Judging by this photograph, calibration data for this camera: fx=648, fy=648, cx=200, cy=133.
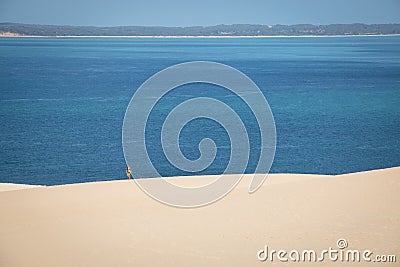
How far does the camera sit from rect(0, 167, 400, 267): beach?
45.6ft

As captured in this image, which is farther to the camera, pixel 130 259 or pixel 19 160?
pixel 19 160

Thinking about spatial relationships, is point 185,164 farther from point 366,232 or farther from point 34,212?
point 366,232

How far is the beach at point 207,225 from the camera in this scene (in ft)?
45.6

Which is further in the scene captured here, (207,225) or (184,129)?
(184,129)

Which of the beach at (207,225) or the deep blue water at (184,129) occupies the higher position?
the deep blue water at (184,129)

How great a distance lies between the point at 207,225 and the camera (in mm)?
15766

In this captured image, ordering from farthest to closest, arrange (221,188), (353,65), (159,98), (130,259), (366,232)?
(353,65) < (159,98) < (221,188) < (366,232) < (130,259)

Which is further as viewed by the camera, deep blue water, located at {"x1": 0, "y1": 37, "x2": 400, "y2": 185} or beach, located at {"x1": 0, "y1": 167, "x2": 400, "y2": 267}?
deep blue water, located at {"x1": 0, "y1": 37, "x2": 400, "y2": 185}

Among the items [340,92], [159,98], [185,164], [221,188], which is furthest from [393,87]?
[221,188]

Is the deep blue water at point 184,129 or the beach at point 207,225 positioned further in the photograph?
the deep blue water at point 184,129

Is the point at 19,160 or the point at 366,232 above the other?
the point at 19,160

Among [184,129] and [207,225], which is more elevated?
[184,129]

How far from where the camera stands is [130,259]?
13680mm

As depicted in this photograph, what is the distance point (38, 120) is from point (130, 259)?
4204 centimetres
